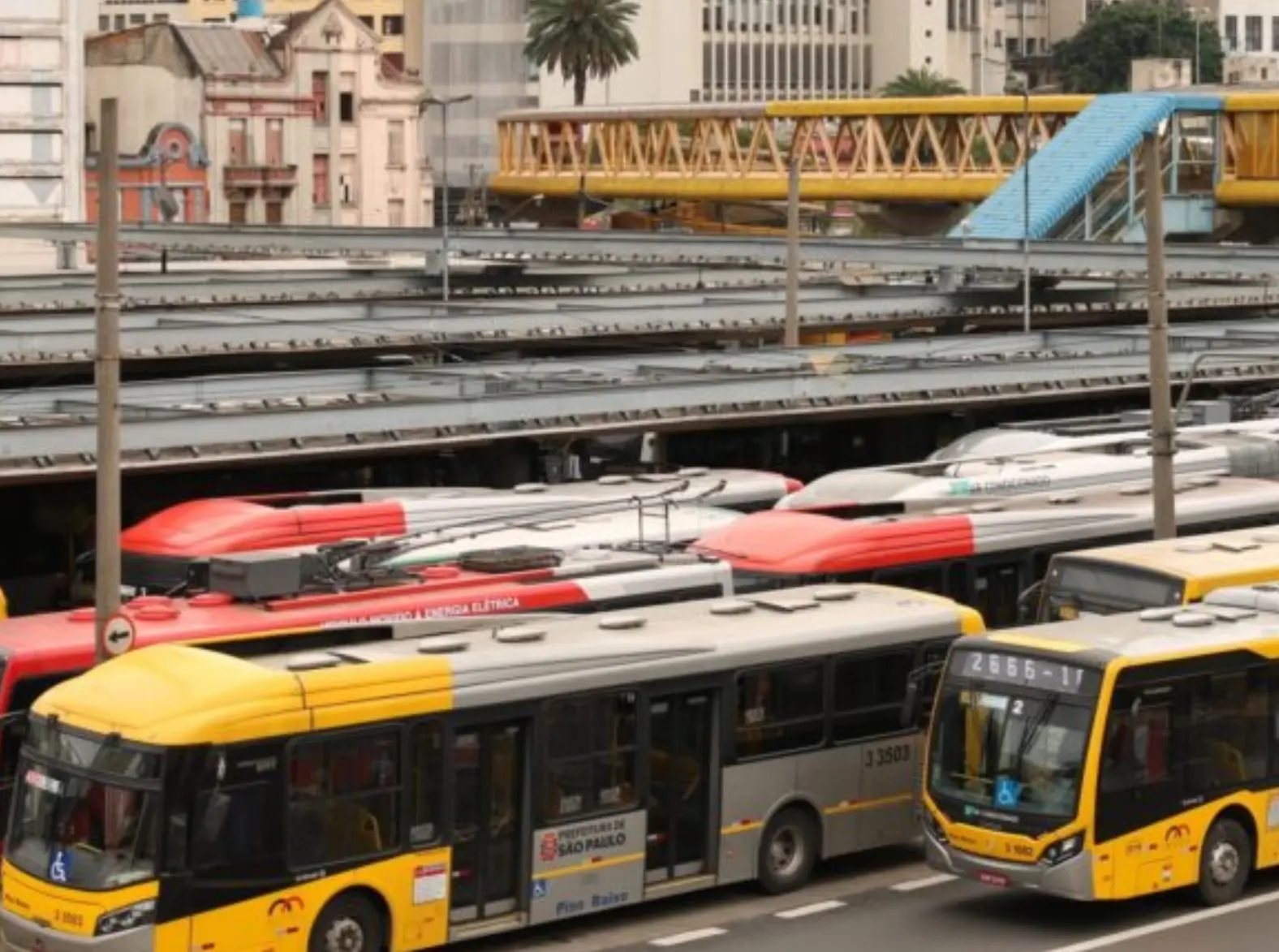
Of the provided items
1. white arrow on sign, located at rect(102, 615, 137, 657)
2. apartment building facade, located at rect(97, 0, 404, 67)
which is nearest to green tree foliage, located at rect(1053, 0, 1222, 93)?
apartment building facade, located at rect(97, 0, 404, 67)

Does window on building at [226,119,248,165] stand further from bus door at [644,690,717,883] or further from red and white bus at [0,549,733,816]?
bus door at [644,690,717,883]

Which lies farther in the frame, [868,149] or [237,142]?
[237,142]

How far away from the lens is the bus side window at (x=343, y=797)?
71.9 feet

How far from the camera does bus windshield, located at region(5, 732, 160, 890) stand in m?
21.2

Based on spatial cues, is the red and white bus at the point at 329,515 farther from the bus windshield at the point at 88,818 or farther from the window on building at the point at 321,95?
the window on building at the point at 321,95

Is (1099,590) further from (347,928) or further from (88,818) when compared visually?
(88,818)

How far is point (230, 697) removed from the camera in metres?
21.5

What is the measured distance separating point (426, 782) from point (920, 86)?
146 m

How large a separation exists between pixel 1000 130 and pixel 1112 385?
204ft

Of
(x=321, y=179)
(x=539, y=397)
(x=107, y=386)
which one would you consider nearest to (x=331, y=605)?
(x=107, y=386)

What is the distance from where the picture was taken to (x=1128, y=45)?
186 metres

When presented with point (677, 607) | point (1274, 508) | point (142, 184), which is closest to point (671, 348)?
point (1274, 508)

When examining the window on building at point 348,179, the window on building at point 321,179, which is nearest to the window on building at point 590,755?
the window on building at point 321,179

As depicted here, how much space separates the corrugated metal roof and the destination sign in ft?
325
